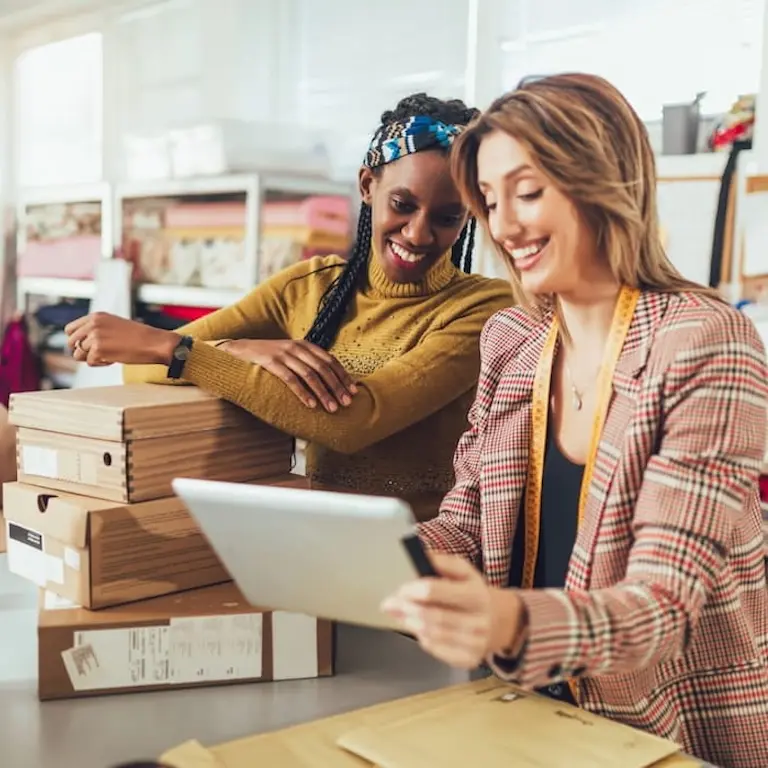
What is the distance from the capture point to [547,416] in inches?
45.9

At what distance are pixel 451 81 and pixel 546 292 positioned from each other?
177 centimetres

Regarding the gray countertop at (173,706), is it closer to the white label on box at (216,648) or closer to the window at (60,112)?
the white label on box at (216,648)

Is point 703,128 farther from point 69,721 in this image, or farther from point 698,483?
point 69,721

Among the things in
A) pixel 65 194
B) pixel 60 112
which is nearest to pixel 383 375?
pixel 65 194

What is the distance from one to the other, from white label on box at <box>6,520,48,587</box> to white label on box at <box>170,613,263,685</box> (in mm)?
226

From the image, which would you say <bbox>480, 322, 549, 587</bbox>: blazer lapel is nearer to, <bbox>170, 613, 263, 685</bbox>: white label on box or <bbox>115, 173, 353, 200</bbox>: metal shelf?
<bbox>170, 613, 263, 685</bbox>: white label on box

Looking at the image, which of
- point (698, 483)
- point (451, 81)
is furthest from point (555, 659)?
point (451, 81)

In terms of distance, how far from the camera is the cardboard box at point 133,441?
1.26 m

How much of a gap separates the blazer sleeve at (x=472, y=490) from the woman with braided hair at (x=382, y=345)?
22 centimetres

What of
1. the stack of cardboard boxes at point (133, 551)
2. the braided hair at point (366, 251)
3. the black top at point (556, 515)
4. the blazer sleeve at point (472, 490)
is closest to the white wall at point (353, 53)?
the braided hair at point (366, 251)

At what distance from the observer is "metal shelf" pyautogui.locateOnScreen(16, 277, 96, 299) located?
396 centimetres

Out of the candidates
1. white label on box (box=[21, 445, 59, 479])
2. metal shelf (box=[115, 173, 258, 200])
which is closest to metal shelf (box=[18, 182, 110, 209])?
metal shelf (box=[115, 173, 258, 200])

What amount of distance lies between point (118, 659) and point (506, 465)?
0.51m

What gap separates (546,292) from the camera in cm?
112
